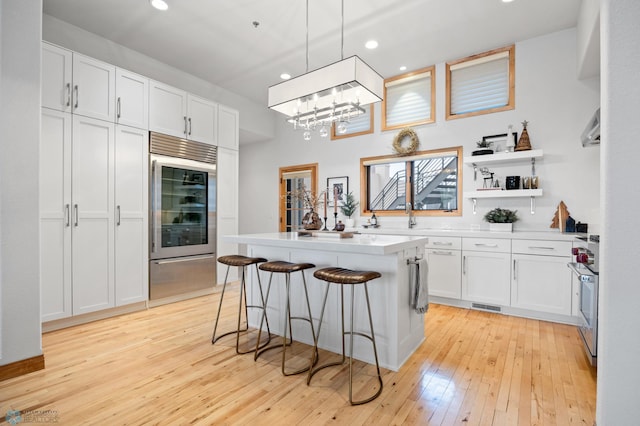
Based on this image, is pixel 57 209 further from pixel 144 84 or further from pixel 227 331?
pixel 227 331

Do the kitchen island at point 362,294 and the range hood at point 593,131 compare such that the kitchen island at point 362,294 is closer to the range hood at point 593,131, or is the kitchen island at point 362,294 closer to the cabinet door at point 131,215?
the cabinet door at point 131,215

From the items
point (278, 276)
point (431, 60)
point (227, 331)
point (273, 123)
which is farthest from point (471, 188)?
point (273, 123)

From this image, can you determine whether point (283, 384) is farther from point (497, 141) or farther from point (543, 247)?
point (497, 141)

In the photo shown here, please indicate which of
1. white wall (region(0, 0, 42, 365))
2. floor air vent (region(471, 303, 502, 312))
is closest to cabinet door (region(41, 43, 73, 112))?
white wall (region(0, 0, 42, 365))

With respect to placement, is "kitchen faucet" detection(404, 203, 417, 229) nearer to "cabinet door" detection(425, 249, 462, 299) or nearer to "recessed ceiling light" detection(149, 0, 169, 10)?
"cabinet door" detection(425, 249, 462, 299)

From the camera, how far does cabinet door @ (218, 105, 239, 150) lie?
4688 mm

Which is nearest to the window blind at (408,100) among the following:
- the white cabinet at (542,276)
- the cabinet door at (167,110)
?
the white cabinet at (542,276)

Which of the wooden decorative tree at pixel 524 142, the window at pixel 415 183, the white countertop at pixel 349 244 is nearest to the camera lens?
the white countertop at pixel 349 244

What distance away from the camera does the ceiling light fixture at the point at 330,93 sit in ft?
8.36

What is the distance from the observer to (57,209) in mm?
3070

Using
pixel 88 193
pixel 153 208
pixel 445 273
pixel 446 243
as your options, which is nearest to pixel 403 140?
pixel 446 243

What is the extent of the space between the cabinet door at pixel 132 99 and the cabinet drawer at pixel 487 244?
420 cm

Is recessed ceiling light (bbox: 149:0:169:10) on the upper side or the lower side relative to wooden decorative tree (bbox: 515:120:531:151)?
upper

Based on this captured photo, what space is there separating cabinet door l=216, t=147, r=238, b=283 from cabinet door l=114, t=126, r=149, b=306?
3.45 ft
